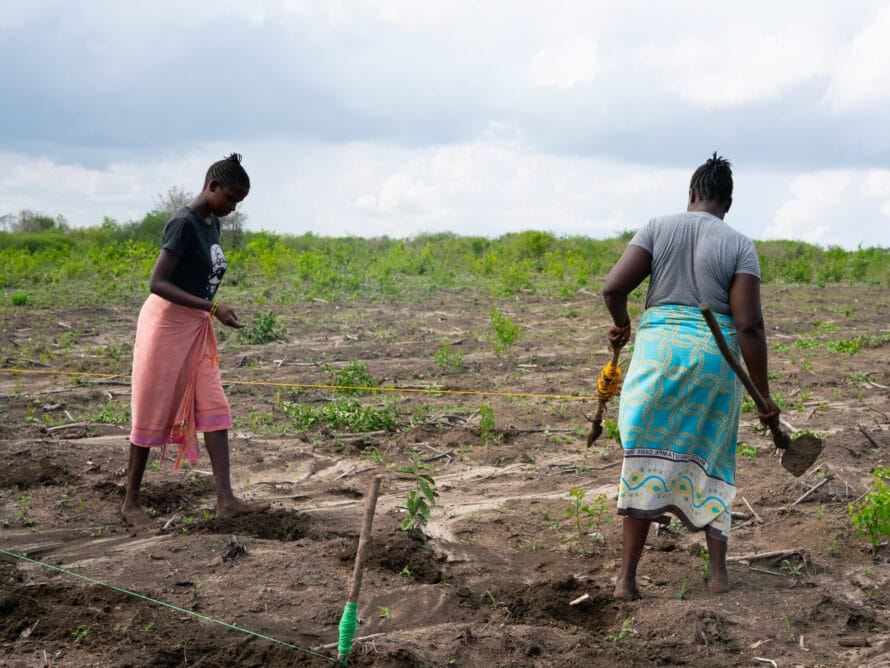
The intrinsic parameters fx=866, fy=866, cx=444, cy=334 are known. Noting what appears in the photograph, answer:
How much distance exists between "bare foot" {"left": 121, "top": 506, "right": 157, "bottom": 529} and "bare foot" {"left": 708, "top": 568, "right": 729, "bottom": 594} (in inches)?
109

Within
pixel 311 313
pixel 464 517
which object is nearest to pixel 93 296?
pixel 311 313

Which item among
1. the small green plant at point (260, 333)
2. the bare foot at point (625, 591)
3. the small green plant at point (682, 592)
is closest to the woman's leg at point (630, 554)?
the bare foot at point (625, 591)

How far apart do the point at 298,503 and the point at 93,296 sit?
10.4 m

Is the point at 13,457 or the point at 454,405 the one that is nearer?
the point at 13,457

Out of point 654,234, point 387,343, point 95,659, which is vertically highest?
point 654,234

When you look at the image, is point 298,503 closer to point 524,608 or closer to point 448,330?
point 524,608

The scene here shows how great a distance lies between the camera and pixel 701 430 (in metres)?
3.57

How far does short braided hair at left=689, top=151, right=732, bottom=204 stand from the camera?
366 centimetres

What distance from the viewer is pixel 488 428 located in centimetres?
610

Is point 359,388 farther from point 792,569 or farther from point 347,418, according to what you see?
point 792,569

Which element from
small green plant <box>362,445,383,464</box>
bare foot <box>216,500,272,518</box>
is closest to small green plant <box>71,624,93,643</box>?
bare foot <box>216,500,272,518</box>

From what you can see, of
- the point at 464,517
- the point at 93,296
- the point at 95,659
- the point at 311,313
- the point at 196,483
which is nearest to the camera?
the point at 95,659

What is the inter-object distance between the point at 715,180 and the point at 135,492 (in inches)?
129

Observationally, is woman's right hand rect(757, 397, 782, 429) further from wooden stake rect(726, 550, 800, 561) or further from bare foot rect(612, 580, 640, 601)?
bare foot rect(612, 580, 640, 601)
